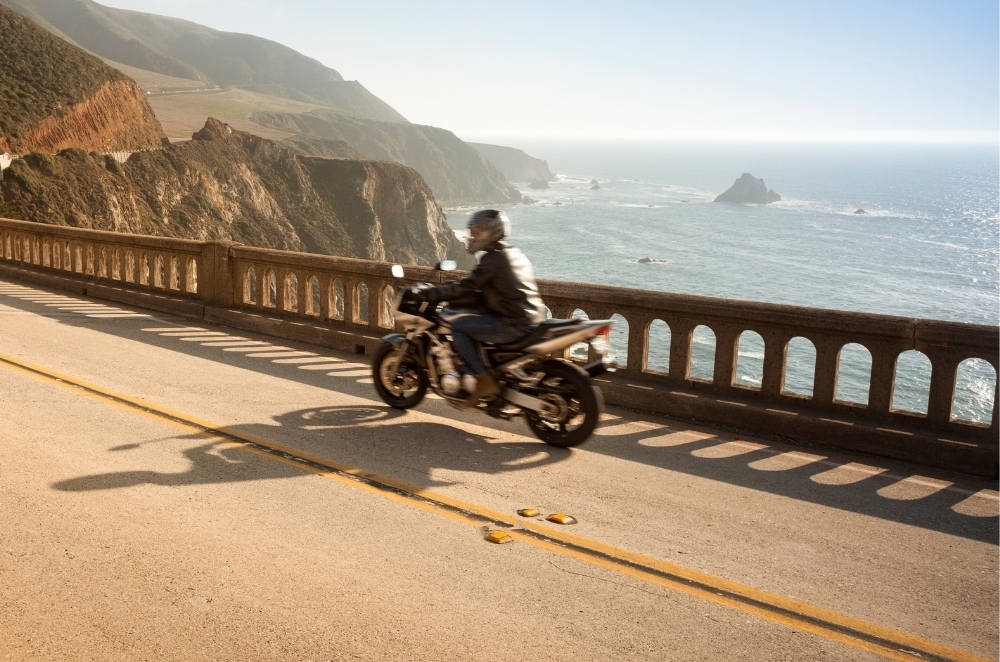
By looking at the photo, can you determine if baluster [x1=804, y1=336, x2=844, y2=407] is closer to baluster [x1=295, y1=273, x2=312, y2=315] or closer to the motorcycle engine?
the motorcycle engine

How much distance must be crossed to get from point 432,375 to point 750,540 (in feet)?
10.9

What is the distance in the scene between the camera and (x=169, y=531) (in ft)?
17.9

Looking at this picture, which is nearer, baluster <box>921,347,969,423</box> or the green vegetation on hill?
baluster <box>921,347,969,423</box>

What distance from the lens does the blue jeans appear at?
7.61 meters

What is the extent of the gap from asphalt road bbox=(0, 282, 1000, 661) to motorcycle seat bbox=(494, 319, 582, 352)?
32.5 inches

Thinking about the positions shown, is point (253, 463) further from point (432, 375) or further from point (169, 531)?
point (432, 375)

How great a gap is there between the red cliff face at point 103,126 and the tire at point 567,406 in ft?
264

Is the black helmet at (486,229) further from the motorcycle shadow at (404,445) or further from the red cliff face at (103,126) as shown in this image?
the red cliff face at (103,126)

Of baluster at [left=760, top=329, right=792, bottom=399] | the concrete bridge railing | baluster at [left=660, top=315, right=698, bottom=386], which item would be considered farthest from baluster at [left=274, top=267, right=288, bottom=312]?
baluster at [left=760, top=329, right=792, bottom=399]

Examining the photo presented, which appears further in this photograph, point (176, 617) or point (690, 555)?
point (690, 555)

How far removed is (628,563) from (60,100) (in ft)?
311

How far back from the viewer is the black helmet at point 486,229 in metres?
7.64

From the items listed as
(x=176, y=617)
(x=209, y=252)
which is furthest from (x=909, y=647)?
(x=209, y=252)

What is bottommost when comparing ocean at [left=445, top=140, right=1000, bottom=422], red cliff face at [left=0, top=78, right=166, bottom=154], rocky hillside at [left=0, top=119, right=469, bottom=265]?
ocean at [left=445, top=140, right=1000, bottom=422]
